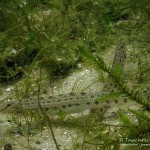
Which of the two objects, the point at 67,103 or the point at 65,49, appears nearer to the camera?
the point at 67,103

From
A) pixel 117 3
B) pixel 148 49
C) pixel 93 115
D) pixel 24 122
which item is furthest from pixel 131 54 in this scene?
pixel 24 122

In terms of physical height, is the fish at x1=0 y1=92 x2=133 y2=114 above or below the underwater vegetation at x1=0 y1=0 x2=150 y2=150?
below

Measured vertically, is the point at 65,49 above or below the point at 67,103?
above

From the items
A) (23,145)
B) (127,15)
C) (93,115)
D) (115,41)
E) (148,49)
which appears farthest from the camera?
(127,15)

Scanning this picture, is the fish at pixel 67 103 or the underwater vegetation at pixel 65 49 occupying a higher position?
the underwater vegetation at pixel 65 49

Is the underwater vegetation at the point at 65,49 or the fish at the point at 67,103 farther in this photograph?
the fish at the point at 67,103

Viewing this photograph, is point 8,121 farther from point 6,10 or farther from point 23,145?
point 6,10

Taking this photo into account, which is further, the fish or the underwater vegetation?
the fish

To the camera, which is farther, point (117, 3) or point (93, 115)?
point (117, 3)
